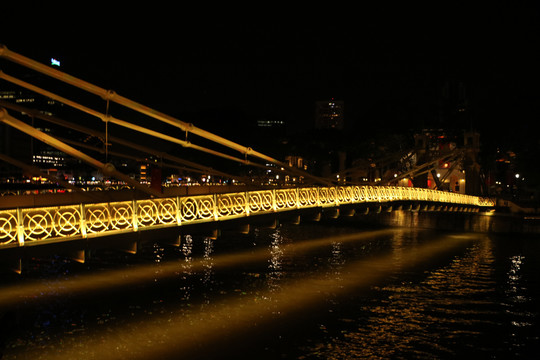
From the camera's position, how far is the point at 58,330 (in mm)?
17688

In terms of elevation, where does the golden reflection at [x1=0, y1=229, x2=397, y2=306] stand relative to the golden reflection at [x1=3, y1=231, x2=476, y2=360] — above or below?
above

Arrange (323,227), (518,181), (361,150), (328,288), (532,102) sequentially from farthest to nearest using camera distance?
(518,181) < (361,150) < (532,102) < (323,227) < (328,288)

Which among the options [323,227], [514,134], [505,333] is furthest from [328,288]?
[514,134]

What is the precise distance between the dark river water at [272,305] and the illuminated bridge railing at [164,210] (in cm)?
271

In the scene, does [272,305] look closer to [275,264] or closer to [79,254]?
[79,254]

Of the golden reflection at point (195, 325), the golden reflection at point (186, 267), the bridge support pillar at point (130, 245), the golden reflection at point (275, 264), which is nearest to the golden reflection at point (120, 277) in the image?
the golden reflection at point (186, 267)

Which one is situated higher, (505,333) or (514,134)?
(514,134)

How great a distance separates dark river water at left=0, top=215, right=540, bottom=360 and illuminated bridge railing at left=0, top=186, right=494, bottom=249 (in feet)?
8.88

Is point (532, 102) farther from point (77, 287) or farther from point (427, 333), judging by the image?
point (77, 287)

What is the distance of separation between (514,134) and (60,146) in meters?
53.9

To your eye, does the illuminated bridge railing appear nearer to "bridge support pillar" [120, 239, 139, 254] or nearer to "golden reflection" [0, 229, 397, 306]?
"bridge support pillar" [120, 239, 139, 254]

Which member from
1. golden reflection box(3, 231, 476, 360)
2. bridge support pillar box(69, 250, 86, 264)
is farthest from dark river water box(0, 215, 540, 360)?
bridge support pillar box(69, 250, 86, 264)

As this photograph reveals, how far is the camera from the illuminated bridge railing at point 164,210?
16078 mm

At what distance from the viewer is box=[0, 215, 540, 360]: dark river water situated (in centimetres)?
1670
